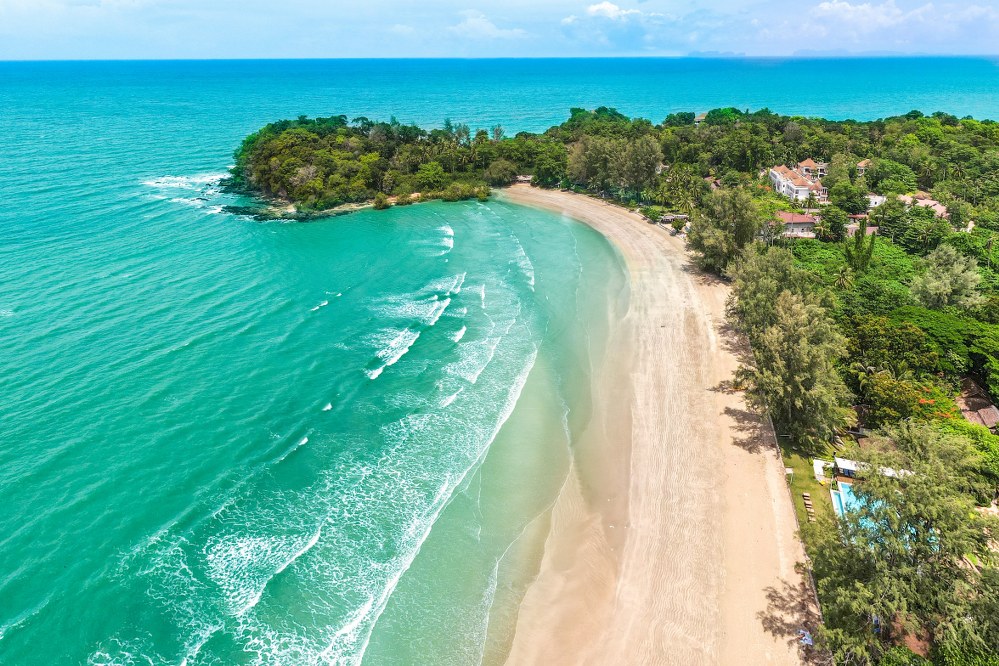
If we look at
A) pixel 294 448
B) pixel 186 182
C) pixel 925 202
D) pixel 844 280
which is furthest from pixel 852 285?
pixel 186 182

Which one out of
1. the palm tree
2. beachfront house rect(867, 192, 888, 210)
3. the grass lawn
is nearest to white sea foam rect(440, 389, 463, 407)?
the grass lawn

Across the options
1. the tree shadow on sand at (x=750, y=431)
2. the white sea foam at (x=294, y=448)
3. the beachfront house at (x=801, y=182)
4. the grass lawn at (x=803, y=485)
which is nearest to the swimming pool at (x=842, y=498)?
the grass lawn at (x=803, y=485)

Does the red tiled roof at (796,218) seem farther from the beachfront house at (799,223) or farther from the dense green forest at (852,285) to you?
the dense green forest at (852,285)

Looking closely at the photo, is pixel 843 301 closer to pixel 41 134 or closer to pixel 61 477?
pixel 61 477

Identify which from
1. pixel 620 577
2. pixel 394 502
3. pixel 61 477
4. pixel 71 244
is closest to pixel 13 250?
pixel 71 244

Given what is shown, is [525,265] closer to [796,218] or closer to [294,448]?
[294,448]
